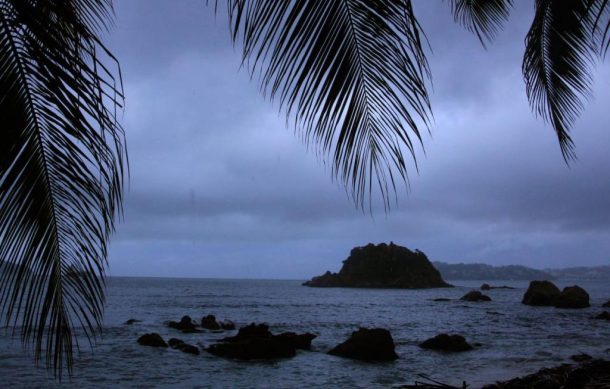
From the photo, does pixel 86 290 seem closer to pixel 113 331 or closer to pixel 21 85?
pixel 21 85

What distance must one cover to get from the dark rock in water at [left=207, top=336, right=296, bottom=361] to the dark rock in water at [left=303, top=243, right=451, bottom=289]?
91.9 m

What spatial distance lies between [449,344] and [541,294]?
30.9 meters

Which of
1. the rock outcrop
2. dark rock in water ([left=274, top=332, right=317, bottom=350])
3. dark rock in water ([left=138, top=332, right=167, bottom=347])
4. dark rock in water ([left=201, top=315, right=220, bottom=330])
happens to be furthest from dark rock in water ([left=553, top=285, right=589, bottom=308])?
dark rock in water ([left=138, top=332, right=167, bottom=347])

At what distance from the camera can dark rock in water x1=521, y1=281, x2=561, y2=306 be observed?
139 feet

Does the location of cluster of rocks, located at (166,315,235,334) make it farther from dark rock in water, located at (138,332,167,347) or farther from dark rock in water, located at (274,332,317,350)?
dark rock in water, located at (274,332,317,350)

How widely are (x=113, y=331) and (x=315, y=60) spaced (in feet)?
78.6

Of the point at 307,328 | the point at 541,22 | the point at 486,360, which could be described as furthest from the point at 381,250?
the point at 541,22

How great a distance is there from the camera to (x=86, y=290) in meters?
2.51

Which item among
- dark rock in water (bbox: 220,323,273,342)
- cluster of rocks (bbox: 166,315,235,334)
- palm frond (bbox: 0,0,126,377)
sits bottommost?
cluster of rocks (bbox: 166,315,235,334)

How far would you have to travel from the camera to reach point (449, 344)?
659 inches

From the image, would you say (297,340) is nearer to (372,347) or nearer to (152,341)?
(372,347)

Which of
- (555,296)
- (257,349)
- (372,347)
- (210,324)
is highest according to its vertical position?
(555,296)

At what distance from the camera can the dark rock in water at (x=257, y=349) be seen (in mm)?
14891

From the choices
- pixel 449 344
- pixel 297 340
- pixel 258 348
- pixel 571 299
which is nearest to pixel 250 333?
pixel 297 340
